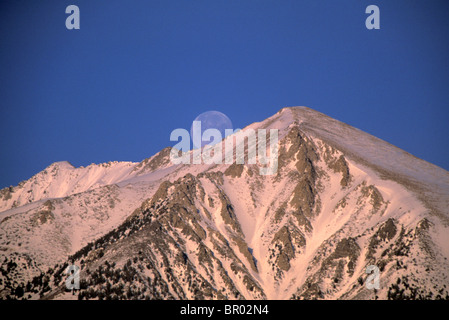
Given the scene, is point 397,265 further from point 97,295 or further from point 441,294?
point 97,295

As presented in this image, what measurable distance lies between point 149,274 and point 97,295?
65.8 ft

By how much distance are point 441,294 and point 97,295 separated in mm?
93821

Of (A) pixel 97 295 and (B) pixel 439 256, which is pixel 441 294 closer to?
(B) pixel 439 256

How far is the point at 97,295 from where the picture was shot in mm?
184125
